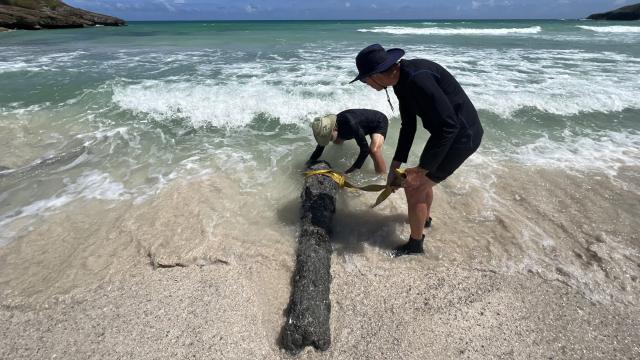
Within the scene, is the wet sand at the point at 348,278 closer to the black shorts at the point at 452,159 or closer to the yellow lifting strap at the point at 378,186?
the yellow lifting strap at the point at 378,186

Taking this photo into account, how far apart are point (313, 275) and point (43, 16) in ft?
139

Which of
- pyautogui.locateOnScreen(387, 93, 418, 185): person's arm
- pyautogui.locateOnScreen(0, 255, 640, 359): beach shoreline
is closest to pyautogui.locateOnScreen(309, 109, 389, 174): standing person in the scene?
pyautogui.locateOnScreen(387, 93, 418, 185): person's arm

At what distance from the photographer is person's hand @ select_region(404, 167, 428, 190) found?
9.95ft

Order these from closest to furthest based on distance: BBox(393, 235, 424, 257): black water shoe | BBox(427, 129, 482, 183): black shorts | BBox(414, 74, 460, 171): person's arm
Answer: BBox(414, 74, 460, 171): person's arm
BBox(427, 129, 482, 183): black shorts
BBox(393, 235, 424, 257): black water shoe

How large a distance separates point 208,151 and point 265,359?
13.4 ft

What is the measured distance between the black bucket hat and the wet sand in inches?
68.6

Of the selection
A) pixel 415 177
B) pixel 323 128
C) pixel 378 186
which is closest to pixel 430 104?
pixel 415 177

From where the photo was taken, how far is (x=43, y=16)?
33.8 metres

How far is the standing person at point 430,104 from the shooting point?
2625 millimetres

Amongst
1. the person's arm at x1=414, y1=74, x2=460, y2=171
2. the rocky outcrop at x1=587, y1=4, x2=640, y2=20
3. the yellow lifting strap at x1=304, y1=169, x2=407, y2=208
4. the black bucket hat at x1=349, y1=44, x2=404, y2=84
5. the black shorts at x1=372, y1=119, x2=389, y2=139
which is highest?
the rocky outcrop at x1=587, y1=4, x2=640, y2=20

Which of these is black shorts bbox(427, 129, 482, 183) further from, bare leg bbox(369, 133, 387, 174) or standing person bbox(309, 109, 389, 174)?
bare leg bbox(369, 133, 387, 174)

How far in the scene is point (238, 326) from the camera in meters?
2.78

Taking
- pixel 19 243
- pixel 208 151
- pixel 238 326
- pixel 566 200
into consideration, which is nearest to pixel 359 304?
pixel 238 326

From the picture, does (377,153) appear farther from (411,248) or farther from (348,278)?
(348,278)
